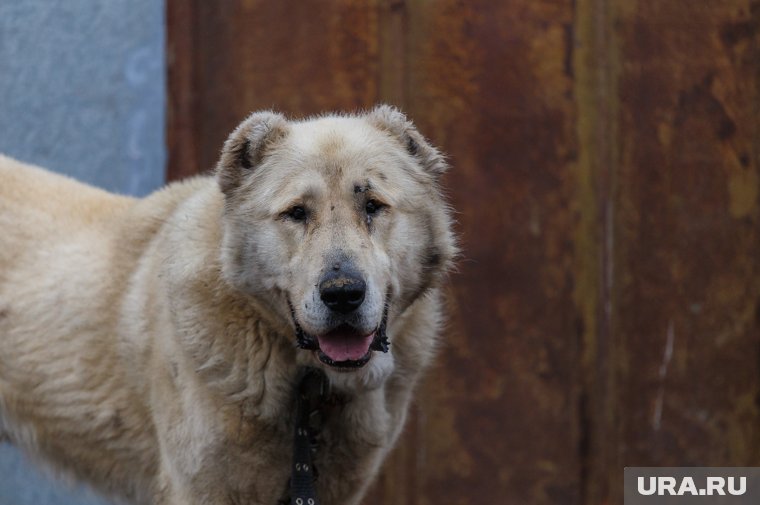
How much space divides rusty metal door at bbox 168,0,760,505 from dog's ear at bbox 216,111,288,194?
5.76 feet

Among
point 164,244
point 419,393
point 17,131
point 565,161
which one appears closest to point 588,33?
point 565,161

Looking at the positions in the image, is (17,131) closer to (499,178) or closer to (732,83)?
(499,178)

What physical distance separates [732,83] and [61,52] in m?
3.41

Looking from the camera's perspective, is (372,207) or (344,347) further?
(372,207)

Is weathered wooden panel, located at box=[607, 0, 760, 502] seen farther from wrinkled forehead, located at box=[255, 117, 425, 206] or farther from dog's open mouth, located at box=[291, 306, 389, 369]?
dog's open mouth, located at box=[291, 306, 389, 369]

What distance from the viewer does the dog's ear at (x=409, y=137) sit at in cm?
395

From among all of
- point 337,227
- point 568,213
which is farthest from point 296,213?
point 568,213

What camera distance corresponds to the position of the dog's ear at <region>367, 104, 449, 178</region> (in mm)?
3949

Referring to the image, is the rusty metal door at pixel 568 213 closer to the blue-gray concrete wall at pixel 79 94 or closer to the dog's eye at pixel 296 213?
the blue-gray concrete wall at pixel 79 94

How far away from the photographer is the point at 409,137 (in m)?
3.96

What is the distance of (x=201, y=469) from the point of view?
3766mm

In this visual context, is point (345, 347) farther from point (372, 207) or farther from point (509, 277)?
point (509, 277)

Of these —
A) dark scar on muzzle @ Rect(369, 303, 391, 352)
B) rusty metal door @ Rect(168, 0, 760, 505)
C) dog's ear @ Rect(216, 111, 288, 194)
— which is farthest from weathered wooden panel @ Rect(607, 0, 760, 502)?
dog's ear @ Rect(216, 111, 288, 194)

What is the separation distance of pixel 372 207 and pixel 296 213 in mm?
245
